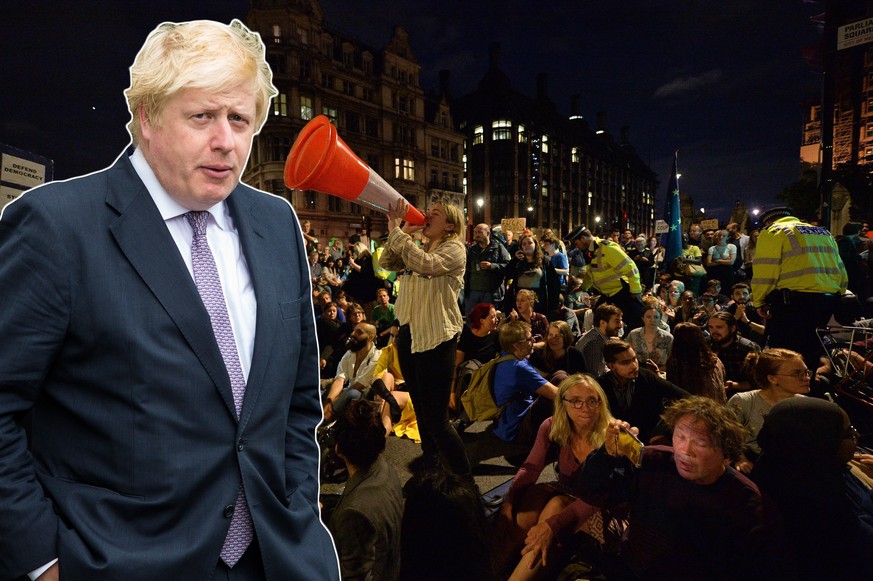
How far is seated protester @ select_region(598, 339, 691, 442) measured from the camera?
13.2ft

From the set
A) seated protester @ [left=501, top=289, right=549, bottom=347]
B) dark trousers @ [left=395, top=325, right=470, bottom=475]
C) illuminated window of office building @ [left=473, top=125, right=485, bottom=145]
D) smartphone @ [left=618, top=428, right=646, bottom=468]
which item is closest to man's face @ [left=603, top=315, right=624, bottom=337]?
seated protester @ [left=501, top=289, right=549, bottom=347]

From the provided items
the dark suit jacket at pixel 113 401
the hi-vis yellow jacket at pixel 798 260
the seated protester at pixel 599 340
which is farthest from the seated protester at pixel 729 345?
the dark suit jacket at pixel 113 401

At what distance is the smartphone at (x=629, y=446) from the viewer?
9.52 ft

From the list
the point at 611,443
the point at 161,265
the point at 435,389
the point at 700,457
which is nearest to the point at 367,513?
the point at 435,389

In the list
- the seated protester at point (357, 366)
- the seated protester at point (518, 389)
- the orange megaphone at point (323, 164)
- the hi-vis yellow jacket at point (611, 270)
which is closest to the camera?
the orange megaphone at point (323, 164)

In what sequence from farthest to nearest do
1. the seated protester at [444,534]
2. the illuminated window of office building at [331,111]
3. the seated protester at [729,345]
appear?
the illuminated window of office building at [331,111] → the seated protester at [729,345] → the seated protester at [444,534]

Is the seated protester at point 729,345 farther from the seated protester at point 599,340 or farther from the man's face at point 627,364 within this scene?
the man's face at point 627,364

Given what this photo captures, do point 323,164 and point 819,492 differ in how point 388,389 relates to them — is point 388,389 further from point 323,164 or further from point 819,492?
point 819,492

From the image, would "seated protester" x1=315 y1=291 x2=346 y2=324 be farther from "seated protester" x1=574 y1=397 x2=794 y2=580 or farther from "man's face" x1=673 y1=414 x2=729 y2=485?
"man's face" x1=673 y1=414 x2=729 y2=485

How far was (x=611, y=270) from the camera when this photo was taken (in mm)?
6770

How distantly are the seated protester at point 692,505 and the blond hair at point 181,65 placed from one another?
103 inches

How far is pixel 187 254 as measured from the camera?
1104mm

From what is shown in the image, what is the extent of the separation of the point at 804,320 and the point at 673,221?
9.47 meters

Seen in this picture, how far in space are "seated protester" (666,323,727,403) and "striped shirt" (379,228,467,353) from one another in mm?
2405
